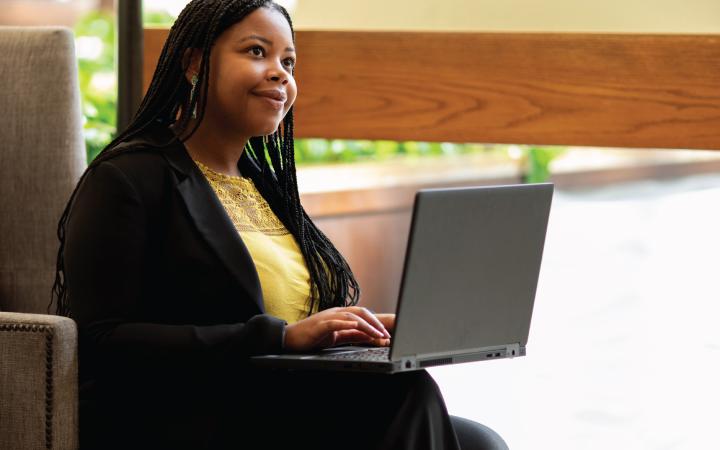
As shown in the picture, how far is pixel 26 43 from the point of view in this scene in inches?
78.1

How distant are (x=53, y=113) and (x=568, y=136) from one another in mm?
1044

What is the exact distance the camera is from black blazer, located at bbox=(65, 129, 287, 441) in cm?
141

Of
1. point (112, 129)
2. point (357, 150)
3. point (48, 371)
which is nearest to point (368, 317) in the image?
point (48, 371)

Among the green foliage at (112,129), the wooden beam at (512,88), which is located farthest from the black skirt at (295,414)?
the green foliage at (112,129)

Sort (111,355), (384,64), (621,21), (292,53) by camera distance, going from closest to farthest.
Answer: (111,355) < (292,53) < (621,21) < (384,64)

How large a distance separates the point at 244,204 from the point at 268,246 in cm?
9

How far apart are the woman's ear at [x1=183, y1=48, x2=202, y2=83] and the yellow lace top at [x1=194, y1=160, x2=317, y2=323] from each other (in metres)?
0.14

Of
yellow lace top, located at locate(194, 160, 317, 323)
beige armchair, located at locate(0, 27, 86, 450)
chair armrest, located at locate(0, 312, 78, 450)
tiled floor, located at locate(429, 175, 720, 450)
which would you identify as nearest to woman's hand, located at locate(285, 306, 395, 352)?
yellow lace top, located at locate(194, 160, 317, 323)

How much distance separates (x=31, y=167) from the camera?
1960 millimetres

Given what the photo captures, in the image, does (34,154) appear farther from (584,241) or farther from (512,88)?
(584,241)

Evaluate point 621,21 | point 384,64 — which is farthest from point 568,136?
point 384,64

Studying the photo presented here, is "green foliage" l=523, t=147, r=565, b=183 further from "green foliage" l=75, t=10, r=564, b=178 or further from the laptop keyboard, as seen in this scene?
the laptop keyboard

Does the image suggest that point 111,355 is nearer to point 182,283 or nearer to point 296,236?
point 182,283

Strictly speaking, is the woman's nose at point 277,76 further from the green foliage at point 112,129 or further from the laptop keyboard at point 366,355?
the green foliage at point 112,129
